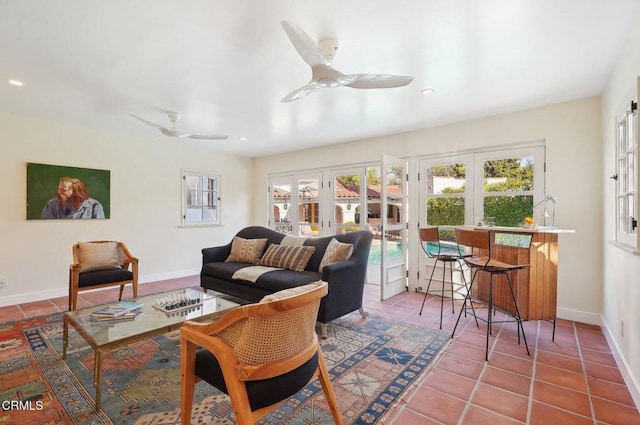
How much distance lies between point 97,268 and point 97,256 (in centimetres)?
15

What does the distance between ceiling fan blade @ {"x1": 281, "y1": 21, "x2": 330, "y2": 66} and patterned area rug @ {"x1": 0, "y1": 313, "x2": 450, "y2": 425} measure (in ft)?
7.16

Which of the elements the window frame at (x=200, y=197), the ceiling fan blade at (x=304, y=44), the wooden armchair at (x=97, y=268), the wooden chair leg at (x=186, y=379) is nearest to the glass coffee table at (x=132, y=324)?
the wooden chair leg at (x=186, y=379)

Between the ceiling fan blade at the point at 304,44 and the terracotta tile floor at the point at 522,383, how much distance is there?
2.23 m

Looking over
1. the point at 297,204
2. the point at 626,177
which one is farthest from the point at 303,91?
the point at 297,204

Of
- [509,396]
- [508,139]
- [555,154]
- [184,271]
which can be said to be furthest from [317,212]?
[509,396]

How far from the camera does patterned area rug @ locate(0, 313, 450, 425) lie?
1772 millimetres

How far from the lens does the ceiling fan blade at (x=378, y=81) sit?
217cm

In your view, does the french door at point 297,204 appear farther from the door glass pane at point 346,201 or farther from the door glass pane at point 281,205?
the door glass pane at point 346,201

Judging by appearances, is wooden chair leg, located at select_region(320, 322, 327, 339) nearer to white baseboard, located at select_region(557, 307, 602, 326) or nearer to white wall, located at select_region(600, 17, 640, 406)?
white wall, located at select_region(600, 17, 640, 406)

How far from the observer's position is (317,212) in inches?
231

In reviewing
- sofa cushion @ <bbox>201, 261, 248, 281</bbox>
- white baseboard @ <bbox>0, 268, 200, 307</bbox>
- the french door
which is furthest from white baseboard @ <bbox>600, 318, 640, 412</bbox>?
white baseboard @ <bbox>0, 268, 200, 307</bbox>

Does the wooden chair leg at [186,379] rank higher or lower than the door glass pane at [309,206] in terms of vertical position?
lower

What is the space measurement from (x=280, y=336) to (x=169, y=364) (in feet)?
5.25

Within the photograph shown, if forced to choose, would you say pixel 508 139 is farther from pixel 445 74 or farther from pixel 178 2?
pixel 178 2
